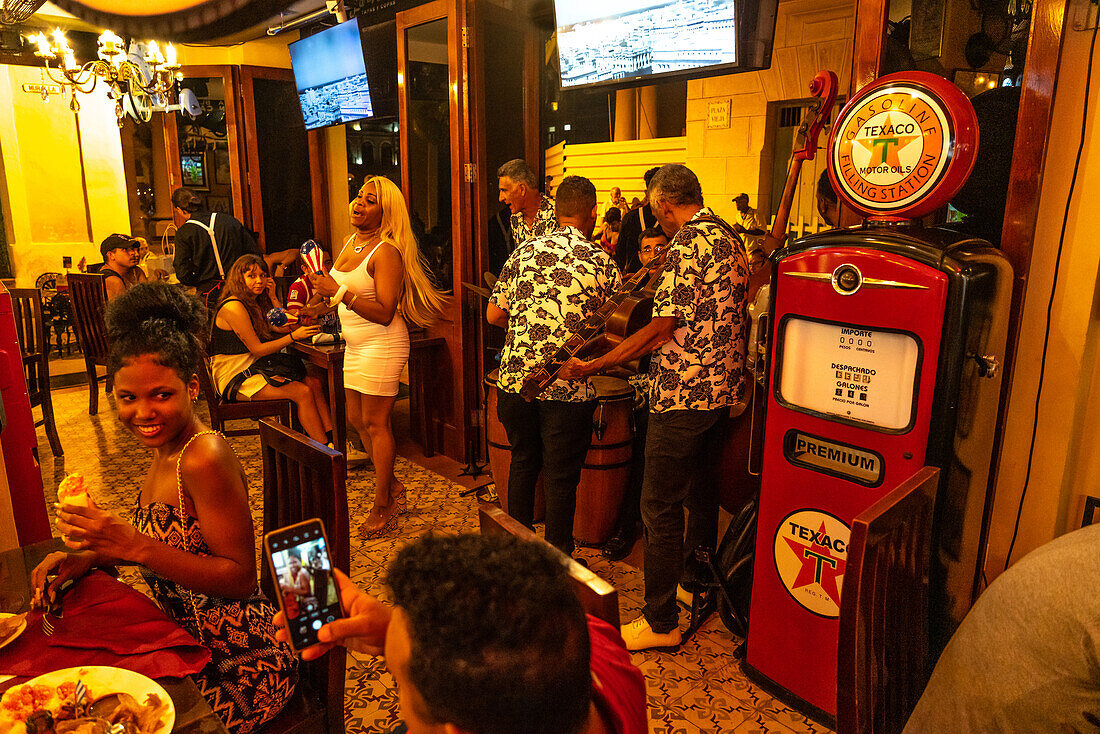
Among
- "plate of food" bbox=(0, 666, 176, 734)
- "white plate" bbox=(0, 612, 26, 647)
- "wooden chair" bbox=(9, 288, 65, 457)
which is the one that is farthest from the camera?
"wooden chair" bbox=(9, 288, 65, 457)

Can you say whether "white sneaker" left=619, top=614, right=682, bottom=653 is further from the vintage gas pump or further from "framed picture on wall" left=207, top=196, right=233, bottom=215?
"framed picture on wall" left=207, top=196, right=233, bottom=215

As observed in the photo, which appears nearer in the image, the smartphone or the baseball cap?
the smartphone

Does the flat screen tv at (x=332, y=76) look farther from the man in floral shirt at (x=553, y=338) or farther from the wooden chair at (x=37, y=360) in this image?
the man in floral shirt at (x=553, y=338)

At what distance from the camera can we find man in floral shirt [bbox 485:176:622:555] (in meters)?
2.71

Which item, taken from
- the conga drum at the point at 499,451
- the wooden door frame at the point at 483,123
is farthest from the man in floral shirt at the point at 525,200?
the conga drum at the point at 499,451

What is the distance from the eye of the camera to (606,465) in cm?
321

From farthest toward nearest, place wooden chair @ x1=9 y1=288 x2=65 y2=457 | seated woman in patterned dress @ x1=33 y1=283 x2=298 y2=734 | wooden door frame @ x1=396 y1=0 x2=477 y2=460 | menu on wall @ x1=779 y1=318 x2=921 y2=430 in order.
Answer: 1. wooden chair @ x1=9 y1=288 x2=65 y2=457
2. wooden door frame @ x1=396 y1=0 x2=477 y2=460
3. menu on wall @ x1=779 y1=318 x2=921 y2=430
4. seated woman in patterned dress @ x1=33 y1=283 x2=298 y2=734

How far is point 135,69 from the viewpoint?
A: 192 inches

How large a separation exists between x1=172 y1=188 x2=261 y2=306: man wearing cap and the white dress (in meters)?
2.44

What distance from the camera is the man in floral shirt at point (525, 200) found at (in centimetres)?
375

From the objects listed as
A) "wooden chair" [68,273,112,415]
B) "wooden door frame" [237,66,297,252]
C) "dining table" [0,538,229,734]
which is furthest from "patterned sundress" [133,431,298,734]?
"wooden door frame" [237,66,297,252]

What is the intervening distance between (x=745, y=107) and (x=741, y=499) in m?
3.55

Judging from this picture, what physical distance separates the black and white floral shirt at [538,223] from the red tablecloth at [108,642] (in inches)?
107

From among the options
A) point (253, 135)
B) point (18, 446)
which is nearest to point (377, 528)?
point (18, 446)
